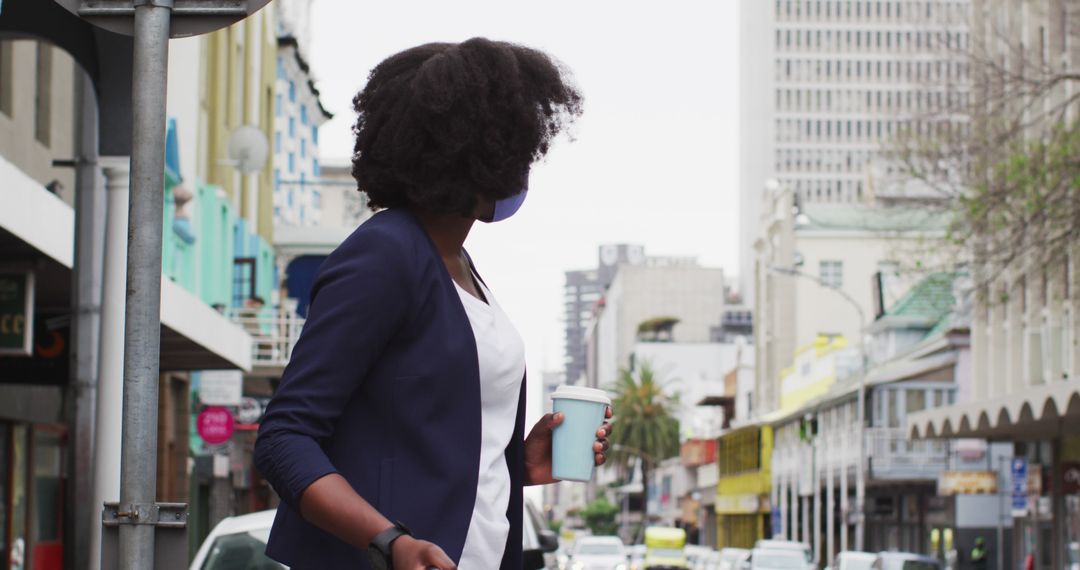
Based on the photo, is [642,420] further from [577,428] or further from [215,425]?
[577,428]

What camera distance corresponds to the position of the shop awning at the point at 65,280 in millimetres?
12750

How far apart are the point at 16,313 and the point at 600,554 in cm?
3595

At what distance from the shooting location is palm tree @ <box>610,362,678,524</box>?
10756cm

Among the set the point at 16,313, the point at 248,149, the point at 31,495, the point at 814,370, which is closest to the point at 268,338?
the point at 248,149

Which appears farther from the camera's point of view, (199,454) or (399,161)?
(199,454)

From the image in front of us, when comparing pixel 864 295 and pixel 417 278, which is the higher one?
pixel 864 295

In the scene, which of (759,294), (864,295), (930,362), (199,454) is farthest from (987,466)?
(759,294)

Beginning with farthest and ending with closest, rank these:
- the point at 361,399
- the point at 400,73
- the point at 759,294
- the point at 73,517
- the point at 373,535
→ the point at 759,294 → the point at 73,517 → the point at 400,73 → the point at 361,399 → the point at 373,535

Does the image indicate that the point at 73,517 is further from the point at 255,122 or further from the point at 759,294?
the point at 759,294

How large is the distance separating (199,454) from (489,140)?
99.1 feet

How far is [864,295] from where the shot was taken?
292ft

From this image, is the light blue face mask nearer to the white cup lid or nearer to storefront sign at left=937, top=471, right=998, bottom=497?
the white cup lid

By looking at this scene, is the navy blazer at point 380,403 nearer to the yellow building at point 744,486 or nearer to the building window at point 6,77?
the building window at point 6,77

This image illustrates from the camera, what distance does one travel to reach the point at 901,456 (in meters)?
59.1
